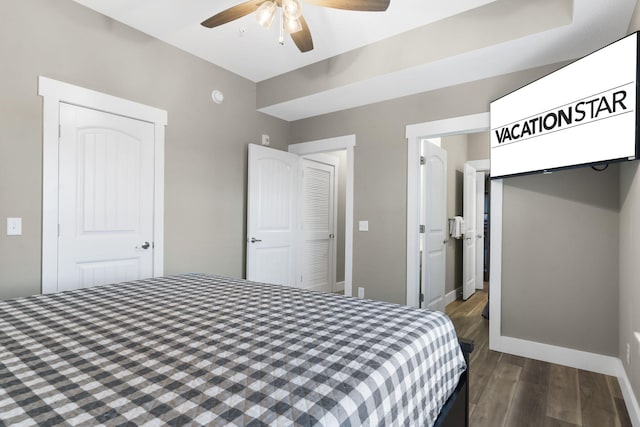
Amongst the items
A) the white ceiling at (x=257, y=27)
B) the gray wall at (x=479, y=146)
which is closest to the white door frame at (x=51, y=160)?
the white ceiling at (x=257, y=27)

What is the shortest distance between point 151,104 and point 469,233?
433 cm

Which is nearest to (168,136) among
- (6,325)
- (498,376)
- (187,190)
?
(187,190)

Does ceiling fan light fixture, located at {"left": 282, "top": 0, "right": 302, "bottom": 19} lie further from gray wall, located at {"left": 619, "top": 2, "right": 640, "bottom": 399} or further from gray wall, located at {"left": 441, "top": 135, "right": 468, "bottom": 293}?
gray wall, located at {"left": 441, "top": 135, "right": 468, "bottom": 293}

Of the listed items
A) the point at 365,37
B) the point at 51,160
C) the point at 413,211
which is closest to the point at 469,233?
the point at 413,211

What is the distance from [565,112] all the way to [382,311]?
1.84 m

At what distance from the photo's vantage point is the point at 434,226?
3.76 metres

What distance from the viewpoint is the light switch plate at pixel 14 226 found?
2.15m

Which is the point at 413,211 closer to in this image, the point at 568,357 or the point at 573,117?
the point at 573,117

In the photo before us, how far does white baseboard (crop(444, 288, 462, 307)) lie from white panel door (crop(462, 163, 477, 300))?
118mm

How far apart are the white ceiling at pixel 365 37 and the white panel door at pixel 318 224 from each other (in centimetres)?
141

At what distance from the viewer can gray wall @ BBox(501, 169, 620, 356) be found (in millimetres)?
2438

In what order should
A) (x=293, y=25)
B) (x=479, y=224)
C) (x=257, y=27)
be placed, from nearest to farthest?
1. (x=293, y=25)
2. (x=257, y=27)
3. (x=479, y=224)

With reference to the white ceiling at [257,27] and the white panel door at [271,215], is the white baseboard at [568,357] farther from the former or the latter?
the white ceiling at [257,27]

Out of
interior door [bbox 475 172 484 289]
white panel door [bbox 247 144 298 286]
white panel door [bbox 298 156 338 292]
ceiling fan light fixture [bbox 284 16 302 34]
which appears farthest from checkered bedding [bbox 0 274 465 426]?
interior door [bbox 475 172 484 289]
